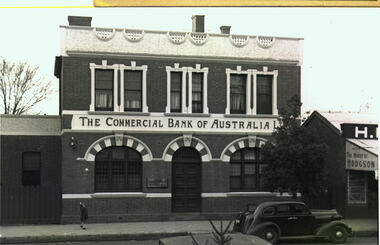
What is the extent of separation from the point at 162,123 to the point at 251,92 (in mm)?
3498

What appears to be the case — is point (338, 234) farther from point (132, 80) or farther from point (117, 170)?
point (132, 80)

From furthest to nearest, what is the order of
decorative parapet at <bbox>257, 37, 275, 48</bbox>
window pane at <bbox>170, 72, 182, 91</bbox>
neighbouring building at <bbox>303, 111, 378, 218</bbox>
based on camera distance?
window pane at <bbox>170, 72, 182, 91</bbox>
decorative parapet at <bbox>257, 37, 275, 48</bbox>
neighbouring building at <bbox>303, 111, 378, 218</bbox>

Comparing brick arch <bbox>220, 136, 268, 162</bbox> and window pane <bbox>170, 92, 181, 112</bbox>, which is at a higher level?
window pane <bbox>170, 92, 181, 112</bbox>

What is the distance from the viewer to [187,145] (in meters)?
20.1

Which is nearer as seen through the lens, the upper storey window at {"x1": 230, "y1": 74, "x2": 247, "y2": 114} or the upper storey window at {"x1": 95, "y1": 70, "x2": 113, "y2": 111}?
the upper storey window at {"x1": 230, "y1": 74, "x2": 247, "y2": 114}

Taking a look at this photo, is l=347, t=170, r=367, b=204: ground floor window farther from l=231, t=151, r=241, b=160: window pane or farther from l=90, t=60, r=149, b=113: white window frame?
l=90, t=60, r=149, b=113: white window frame

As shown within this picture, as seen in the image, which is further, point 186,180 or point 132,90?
point 186,180

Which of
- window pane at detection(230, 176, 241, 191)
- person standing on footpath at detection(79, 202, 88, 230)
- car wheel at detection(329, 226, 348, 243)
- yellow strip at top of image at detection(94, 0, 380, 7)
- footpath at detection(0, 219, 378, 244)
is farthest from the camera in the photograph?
window pane at detection(230, 176, 241, 191)

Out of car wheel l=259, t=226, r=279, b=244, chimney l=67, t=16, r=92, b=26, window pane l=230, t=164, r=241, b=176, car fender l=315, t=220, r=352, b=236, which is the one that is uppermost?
chimney l=67, t=16, r=92, b=26

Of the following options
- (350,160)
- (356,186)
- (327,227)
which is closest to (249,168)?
(350,160)

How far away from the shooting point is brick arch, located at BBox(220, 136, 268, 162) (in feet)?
60.6


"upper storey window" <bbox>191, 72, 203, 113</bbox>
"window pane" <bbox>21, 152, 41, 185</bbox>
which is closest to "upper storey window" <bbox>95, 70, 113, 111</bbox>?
"upper storey window" <bbox>191, 72, 203, 113</bbox>

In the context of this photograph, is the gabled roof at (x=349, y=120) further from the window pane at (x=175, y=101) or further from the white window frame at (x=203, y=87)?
the window pane at (x=175, y=101)

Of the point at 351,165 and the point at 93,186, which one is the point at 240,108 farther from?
the point at 93,186
